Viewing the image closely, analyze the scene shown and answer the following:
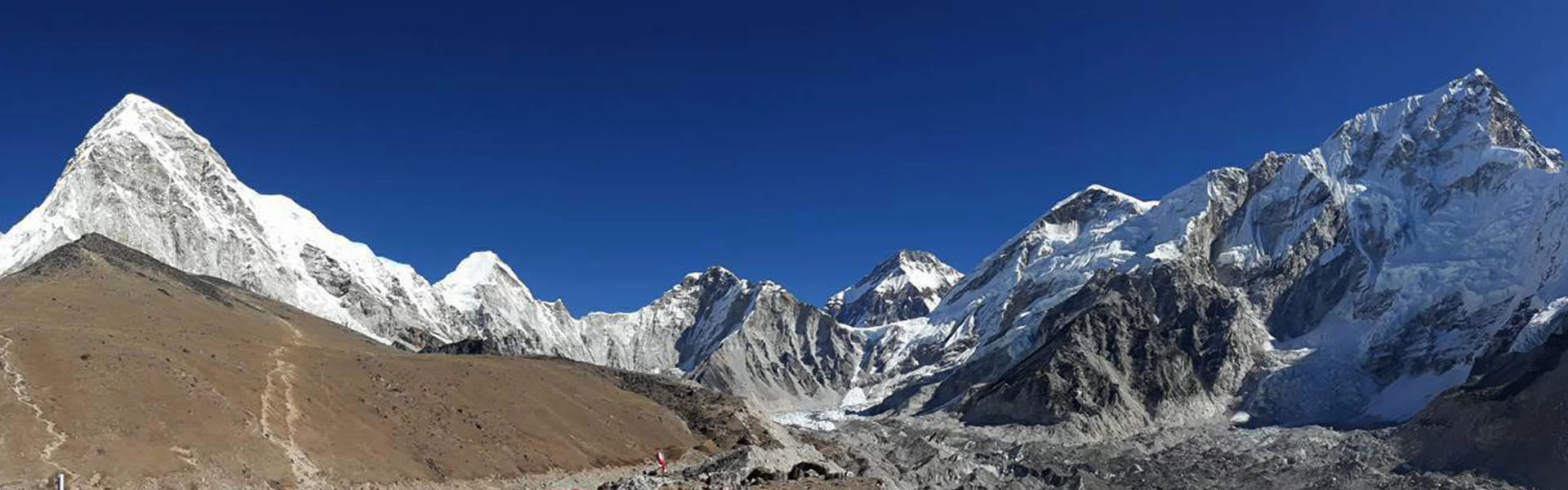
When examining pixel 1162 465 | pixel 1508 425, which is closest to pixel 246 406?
pixel 1162 465

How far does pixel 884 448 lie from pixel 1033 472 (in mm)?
35133

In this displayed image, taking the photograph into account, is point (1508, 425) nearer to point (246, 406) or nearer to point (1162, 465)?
point (1162, 465)

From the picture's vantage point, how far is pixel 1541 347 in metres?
166

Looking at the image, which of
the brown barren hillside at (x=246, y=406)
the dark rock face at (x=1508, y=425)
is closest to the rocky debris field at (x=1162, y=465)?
the dark rock face at (x=1508, y=425)

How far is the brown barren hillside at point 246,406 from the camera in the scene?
2221 inches

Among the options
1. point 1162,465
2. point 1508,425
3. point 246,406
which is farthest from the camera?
point 1162,465

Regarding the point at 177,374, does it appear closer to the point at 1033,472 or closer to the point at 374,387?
the point at 374,387

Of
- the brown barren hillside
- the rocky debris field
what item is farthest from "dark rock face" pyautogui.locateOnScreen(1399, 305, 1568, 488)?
the brown barren hillside

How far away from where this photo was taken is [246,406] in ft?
222

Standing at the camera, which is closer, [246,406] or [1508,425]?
[246,406]

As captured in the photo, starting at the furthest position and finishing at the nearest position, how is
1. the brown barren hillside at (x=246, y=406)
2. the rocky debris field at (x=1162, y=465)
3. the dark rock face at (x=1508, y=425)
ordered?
the dark rock face at (x=1508, y=425) → the rocky debris field at (x=1162, y=465) → the brown barren hillside at (x=246, y=406)

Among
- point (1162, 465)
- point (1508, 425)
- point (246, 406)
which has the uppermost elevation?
point (1508, 425)

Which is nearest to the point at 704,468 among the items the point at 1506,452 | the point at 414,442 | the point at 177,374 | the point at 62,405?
the point at 414,442

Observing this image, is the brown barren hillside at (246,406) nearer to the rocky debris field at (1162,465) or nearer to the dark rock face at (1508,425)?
the rocky debris field at (1162,465)
